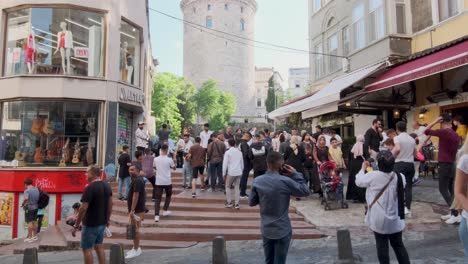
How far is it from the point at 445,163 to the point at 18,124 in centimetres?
1453

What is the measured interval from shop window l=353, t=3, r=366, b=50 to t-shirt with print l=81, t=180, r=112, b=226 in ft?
41.9

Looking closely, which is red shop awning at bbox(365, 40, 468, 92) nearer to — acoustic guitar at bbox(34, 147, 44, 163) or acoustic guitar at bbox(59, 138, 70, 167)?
acoustic guitar at bbox(59, 138, 70, 167)

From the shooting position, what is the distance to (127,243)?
8.28 metres

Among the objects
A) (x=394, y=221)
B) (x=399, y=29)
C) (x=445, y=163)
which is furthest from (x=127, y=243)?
(x=399, y=29)

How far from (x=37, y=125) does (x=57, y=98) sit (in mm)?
1298

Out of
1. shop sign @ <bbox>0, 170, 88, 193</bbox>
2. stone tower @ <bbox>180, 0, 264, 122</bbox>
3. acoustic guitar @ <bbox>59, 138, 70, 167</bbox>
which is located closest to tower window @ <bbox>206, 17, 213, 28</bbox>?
stone tower @ <bbox>180, 0, 264, 122</bbox>

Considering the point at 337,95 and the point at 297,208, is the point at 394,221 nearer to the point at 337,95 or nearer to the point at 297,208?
the point at 297,208

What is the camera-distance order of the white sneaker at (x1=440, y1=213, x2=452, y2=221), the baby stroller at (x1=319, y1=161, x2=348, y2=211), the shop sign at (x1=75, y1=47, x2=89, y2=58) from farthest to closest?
the shop sign at (x1=75, y1=47, x2=89, y2=58) → the baby stroller at (x1=319, y1=161, x2=348, y2=211) → the white sneaker at (x1=440, y1=213, x2=452, y2=221)

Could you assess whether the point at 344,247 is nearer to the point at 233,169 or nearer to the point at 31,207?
the point at 233,169

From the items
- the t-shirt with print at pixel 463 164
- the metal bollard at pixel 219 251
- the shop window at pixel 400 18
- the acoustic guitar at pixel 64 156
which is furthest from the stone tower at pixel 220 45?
the t-shirt with print at pixel 463 164

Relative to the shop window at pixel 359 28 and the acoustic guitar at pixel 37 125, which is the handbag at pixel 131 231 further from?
the shop window at pixel 359 28

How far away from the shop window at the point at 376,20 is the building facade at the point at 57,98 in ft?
34.0

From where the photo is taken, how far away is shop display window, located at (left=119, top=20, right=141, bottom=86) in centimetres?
1622

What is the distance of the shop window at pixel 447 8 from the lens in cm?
1191
